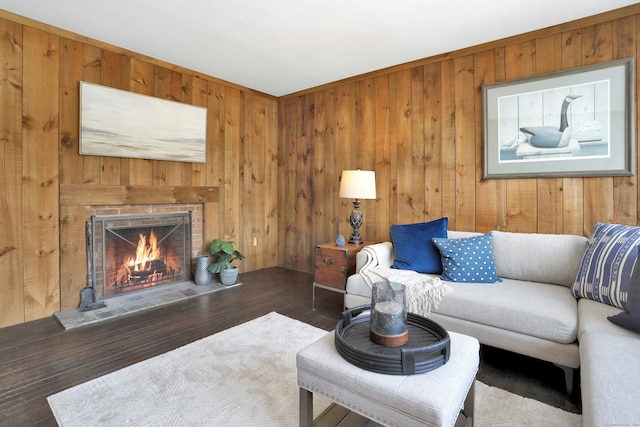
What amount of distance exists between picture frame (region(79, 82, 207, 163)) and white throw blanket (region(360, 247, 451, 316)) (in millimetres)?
2457

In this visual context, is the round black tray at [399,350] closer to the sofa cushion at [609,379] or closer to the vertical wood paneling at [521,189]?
the sofa cushion at [609,379]

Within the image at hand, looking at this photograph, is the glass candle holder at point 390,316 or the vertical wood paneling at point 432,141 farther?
the vertical wood paneling at point 432,141

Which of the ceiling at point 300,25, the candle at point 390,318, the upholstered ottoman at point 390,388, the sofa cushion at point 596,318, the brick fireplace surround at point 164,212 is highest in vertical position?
the ceiling at point 300,25

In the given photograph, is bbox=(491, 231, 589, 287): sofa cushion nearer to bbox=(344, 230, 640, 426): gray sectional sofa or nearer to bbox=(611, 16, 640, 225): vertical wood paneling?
bbox=(344, 230, 640, 426): gray sectional sofa

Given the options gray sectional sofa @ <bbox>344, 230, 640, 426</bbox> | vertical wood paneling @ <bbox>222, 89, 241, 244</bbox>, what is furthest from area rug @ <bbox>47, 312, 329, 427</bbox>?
vertical wood paneling @ <bbox>222, 89, 241, 244</bbox>

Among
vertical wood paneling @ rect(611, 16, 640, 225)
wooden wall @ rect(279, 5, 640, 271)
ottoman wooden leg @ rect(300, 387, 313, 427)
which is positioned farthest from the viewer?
wooden wall @ rect(279, 5, 640, 271)

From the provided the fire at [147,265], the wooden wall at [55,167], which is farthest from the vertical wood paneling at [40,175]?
the fire at [147,265]

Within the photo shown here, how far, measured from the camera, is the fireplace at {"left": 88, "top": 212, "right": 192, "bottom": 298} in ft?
10.5

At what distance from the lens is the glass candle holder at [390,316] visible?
1343mm

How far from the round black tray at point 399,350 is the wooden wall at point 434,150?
1.96 m

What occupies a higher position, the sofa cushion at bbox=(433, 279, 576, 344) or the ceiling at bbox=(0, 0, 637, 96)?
the ceiling at bbox=(0, 0, 637, 96)

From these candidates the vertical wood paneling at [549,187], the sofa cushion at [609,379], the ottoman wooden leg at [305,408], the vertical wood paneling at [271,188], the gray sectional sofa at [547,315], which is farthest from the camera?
the vertical wood paneling at [271,188]

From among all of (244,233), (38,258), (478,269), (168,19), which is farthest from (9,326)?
(478,269)

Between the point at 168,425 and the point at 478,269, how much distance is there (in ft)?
7.13
